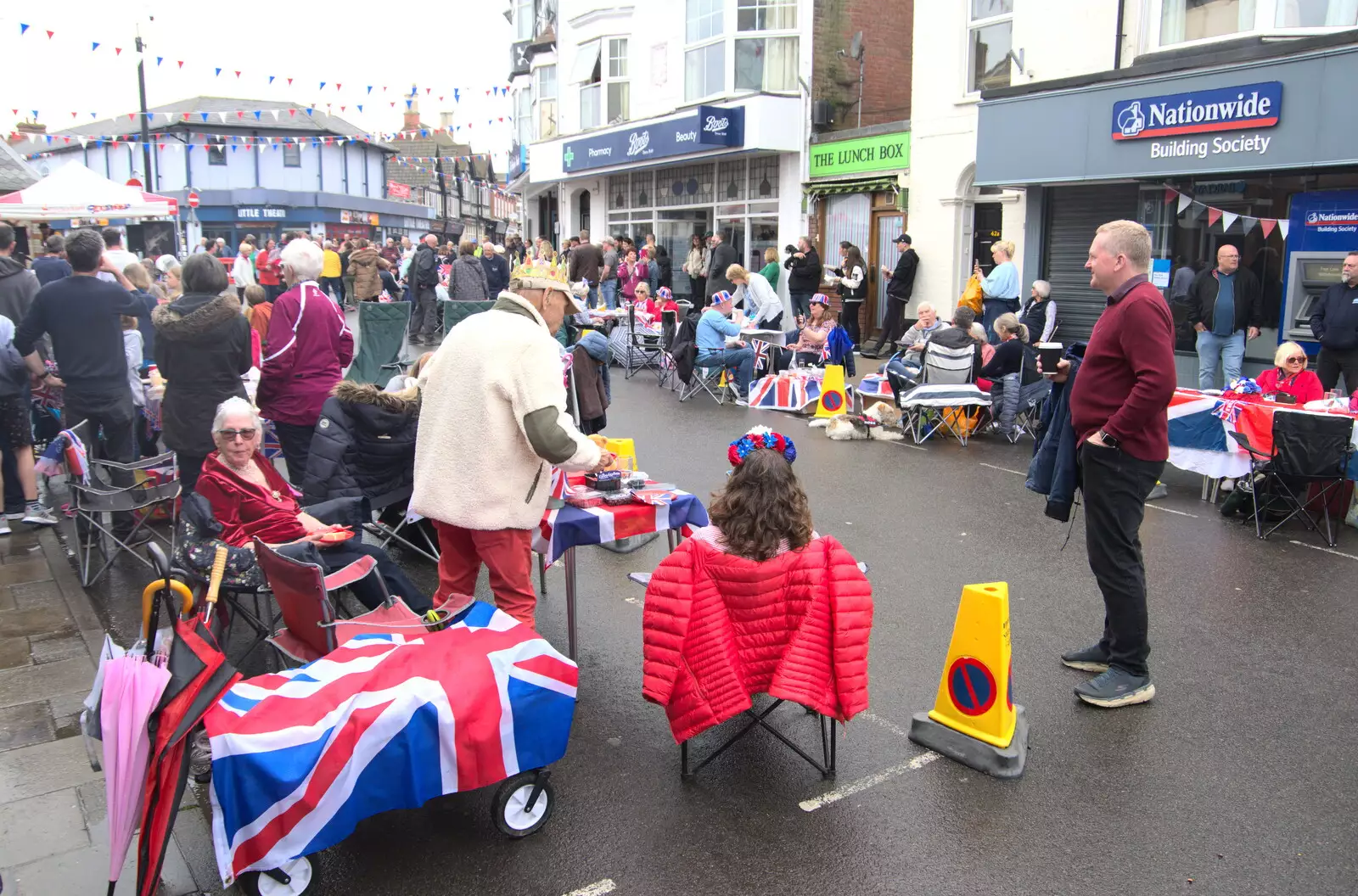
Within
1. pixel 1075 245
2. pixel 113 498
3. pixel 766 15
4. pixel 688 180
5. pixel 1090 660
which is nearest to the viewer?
pixel 1090 660

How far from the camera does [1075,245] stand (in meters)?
14.6

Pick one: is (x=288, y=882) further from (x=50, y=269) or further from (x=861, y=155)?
(x=861, y=155)

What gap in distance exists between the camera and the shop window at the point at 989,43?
15.4 meters

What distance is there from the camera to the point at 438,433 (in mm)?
4203

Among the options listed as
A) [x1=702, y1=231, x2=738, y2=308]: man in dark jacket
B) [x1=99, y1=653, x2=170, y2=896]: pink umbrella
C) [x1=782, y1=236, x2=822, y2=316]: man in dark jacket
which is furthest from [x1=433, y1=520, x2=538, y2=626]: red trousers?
[x1=702, y1=231, x2=738, y2=308]: man in dark jacket

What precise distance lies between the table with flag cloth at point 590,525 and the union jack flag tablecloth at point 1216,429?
4646mm

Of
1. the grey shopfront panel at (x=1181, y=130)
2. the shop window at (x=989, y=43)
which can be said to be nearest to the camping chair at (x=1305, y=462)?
the grey shopfront panel at (x=1181, y=130)

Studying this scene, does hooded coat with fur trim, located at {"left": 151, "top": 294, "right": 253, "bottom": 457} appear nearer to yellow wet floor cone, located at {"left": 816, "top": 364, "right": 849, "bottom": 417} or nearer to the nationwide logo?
yellow wet floor cone, located at {"left": 816, "top": 364, "right": 849, "bottom": 417}

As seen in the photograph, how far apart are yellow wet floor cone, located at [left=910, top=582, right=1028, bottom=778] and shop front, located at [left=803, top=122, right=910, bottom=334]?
1422cm

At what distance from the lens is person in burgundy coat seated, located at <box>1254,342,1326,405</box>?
834cm

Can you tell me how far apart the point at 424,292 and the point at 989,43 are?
1054cm

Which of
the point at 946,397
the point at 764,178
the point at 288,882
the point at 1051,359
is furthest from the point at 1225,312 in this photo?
the point at 288,882

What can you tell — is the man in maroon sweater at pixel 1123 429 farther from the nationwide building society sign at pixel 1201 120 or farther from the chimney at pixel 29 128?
the chimney at pixel 29 128

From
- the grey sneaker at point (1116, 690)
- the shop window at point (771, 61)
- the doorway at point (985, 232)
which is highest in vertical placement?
the shop window at point (771, 61)
